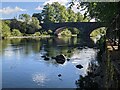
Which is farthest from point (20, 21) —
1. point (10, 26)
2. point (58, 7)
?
point (58, 7)

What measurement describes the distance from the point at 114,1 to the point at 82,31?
51.0m

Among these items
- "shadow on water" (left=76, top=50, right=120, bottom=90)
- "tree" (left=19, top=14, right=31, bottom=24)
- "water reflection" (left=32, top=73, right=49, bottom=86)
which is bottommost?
"water reflection" (left=32, top=73, right=49, bottom=86)

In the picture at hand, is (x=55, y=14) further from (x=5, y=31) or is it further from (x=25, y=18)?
(x=5, y=31)

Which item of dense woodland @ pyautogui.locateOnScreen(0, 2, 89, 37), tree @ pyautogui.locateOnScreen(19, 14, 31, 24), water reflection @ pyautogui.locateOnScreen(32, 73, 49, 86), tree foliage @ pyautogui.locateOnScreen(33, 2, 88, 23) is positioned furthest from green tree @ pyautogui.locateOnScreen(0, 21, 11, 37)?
water reflection @ pyautogui.locateOnScreen(32, 73, 49, 86)

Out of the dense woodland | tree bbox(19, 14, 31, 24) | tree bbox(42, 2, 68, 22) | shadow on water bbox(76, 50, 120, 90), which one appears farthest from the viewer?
tree bbox(42, 2, 68, 22)

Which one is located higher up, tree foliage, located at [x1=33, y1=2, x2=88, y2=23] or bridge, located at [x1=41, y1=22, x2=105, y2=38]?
tree foliage, located at [x1=33, y1=2, x2=88, y2=23]

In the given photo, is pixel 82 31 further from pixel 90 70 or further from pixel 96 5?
pixel 96 5

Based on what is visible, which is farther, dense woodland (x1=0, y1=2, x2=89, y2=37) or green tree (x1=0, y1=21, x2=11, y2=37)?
dense woodland (x1=0, y1=2, x2=89, y2=37)

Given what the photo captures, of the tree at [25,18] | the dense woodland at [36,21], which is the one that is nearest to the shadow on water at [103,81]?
the dense woodland at [36,21]

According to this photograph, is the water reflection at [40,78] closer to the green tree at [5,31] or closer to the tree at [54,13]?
the green tree at [5,31]

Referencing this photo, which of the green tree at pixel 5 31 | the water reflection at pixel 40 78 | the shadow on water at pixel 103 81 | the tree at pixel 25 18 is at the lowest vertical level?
the water reflection at pixel 40 78

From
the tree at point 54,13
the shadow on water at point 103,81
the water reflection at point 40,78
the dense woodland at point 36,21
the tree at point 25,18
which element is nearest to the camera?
the shadow on water at point 103,81

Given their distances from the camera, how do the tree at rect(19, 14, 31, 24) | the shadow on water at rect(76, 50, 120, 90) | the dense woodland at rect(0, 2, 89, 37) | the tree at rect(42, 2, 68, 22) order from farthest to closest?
the tree at rect(42, 2, 68, 22) < the tree at rect(19, 14, 31, 24) < the dense woodland at rect(0, 2, 89, 37) < the shadow on water at rect(76, 50, 120, 90)

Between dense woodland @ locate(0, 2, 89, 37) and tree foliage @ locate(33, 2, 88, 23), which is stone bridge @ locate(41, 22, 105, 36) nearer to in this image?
dense woodland @ locate(0, 2, 89, 37)
